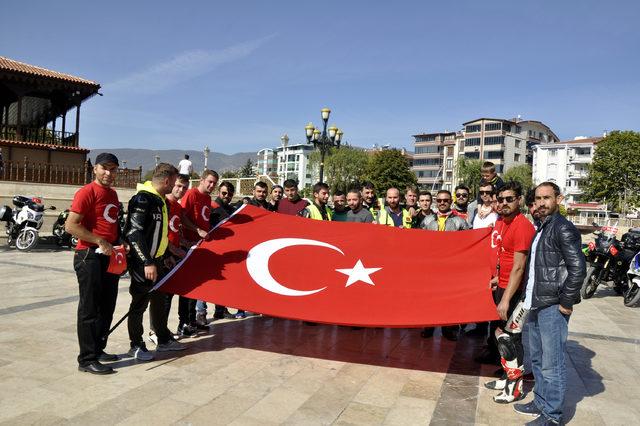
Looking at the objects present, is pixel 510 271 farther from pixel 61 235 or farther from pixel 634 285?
pixel 61 235

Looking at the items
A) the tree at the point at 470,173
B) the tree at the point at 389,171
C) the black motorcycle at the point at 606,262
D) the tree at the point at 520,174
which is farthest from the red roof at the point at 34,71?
the tree at the point at 520,174

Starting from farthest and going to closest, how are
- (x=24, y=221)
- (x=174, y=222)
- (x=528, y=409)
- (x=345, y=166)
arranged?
(x=345, y=166) < (x=24, y=221) < (x=174, y=222) < (x=528, y=409)

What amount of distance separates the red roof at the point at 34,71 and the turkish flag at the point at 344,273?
76.5ft

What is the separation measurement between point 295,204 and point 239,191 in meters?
24.1

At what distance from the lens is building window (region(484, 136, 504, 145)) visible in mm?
90438

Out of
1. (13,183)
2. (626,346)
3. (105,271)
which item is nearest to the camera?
(105,271)

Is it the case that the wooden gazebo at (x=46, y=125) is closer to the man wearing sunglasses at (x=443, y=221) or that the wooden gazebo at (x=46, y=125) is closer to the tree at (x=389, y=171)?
the man wearing sunglasses at (x=443, y=221)

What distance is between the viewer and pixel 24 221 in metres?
13.7

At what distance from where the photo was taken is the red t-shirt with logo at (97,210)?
445 cm

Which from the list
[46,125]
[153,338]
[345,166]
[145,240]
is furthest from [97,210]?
[345,166]

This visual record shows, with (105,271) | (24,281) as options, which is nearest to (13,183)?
(24,281)

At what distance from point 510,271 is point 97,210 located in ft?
13.8

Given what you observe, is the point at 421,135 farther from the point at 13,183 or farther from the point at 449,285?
the point at 449,285

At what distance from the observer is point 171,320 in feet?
22.8
